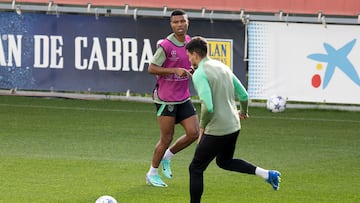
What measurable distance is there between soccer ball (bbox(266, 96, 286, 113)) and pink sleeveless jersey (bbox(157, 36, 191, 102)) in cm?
760

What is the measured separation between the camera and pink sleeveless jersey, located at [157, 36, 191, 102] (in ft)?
47.1

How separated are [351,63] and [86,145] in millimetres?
6604

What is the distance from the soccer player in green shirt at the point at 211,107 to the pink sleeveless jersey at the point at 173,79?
1932 mm

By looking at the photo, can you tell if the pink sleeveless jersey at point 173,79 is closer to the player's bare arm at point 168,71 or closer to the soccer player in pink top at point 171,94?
the soccer player in pink top at point 171,94

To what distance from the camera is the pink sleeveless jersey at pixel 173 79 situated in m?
14.4

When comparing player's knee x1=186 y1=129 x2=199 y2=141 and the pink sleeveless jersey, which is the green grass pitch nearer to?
player's knee x1=186 y1=129 x2=199 y2=141

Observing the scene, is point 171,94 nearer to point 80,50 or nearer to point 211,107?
point 211,107

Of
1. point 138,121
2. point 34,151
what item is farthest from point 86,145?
point 138,121

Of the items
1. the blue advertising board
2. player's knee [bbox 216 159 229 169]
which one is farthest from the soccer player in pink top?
the blue advertising board

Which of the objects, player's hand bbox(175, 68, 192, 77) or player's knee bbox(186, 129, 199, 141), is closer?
player's hand bbox(175, 68, 192, 77)

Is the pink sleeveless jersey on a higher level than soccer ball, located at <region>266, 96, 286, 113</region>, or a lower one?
higher

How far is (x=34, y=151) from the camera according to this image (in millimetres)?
17344

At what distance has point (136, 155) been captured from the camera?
56.5 ft

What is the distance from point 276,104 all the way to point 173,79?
306 inches
